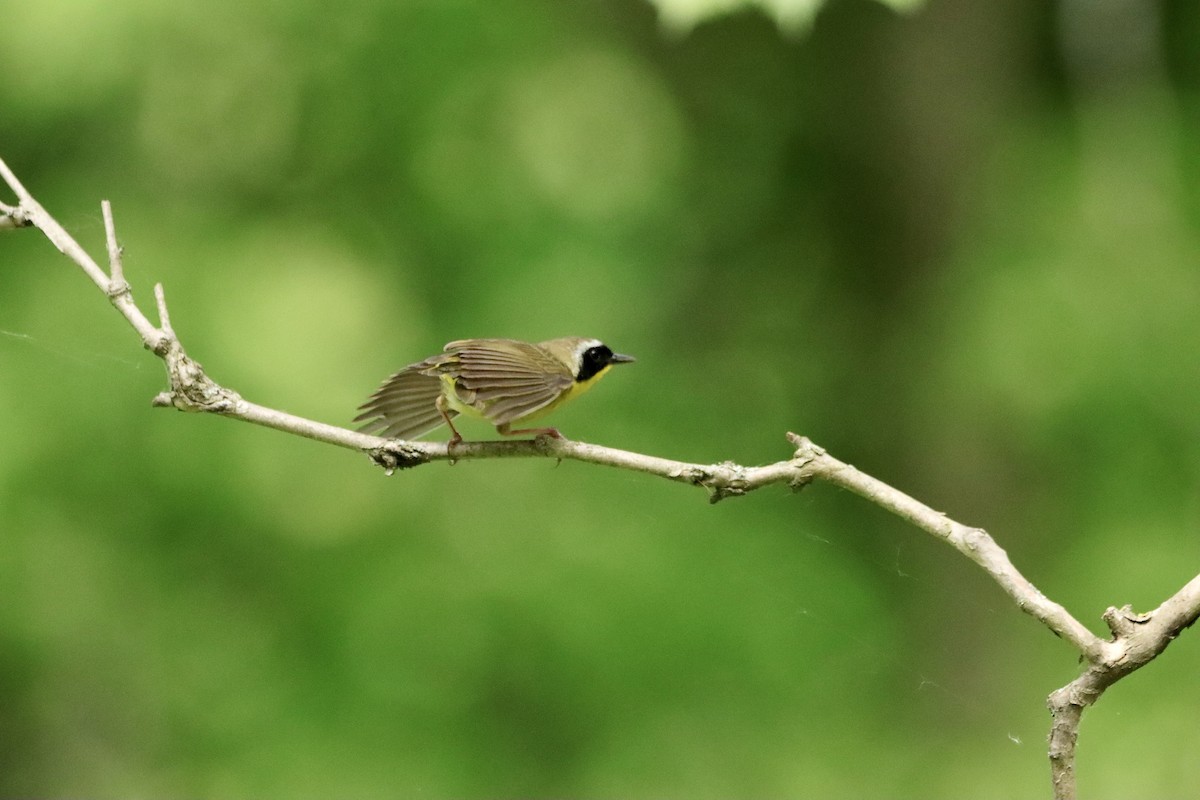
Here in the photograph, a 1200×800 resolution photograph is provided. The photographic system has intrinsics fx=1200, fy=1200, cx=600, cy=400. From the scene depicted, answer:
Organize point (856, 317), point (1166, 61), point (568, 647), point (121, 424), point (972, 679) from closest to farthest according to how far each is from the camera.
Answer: point (121, 424) → point (568, 647) → point (1166, 61) → point (972, 679) → point (856, 317)

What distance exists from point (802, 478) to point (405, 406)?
3.99ft

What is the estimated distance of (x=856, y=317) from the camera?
24.5ft

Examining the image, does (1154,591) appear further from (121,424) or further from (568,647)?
(121,424)

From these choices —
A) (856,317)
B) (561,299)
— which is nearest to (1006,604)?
(856,317)

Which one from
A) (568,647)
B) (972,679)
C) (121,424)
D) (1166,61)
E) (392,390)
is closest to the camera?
(392,390)

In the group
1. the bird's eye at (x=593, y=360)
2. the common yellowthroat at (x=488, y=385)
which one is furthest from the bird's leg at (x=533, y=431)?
the bird's eye at (x=593, y=360)

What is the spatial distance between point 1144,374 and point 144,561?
4.80 m

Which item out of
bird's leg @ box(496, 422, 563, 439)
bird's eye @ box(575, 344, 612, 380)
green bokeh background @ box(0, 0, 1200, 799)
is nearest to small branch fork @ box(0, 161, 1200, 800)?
bird's leg @ box(496, 422, 563, 439)

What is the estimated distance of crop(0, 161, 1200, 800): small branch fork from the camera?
179 cm

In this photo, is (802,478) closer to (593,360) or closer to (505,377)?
(505,377)

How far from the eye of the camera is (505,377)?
266 centimetres

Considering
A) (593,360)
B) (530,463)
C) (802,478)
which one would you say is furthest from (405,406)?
(530,463)

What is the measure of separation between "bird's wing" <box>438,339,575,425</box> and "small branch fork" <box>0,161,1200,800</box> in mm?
84

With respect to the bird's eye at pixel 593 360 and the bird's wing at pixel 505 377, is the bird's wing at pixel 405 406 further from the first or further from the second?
the bird's eye at pixel 593 360
